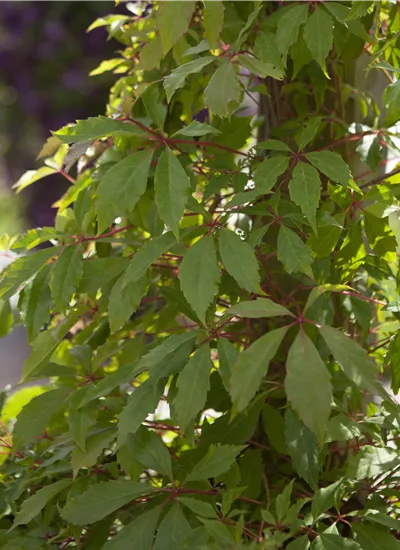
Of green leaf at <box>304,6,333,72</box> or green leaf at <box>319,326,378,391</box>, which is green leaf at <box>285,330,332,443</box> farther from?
green leaf at <box>304,6,333,72</box>

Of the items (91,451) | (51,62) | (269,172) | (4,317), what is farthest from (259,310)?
(51,62)

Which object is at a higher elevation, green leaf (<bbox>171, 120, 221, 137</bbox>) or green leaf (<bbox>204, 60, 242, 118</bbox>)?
green leaf (<bbox>204, 60, 242, 118</bbox>)

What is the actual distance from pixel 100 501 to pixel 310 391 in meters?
0.23

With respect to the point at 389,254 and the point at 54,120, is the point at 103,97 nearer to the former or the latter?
the point at 54,120

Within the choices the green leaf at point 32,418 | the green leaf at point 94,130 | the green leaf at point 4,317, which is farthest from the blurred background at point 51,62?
the green leaf at point 94,130

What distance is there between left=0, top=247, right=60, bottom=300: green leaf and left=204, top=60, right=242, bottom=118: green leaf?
0.68 ft

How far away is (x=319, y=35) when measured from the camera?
59 centimetres

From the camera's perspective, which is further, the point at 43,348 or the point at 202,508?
the point at 43,348

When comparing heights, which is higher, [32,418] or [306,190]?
[306,190]

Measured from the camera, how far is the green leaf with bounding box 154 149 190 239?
54cm

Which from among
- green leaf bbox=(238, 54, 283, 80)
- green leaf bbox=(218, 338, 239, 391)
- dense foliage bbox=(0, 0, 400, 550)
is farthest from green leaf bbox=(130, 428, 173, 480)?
green leaf bbox=(238, 54, 283, 80)

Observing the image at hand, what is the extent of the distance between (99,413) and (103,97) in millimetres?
2377

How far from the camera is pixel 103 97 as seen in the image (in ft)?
9.56

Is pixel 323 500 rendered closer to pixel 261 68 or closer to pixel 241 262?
pixel 241 262
